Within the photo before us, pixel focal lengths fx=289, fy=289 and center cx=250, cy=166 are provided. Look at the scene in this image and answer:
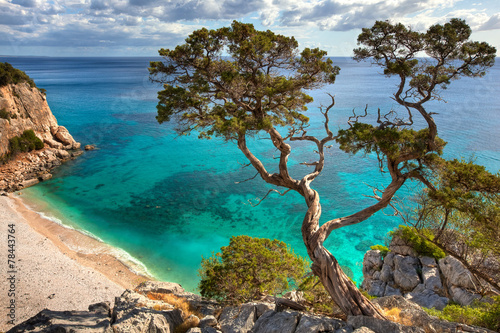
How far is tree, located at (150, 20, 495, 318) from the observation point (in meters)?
9.77

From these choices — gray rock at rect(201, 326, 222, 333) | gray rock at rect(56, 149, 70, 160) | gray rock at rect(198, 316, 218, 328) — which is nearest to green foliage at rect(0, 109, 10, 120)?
gray rock at rect(56, 149, 70, 160)

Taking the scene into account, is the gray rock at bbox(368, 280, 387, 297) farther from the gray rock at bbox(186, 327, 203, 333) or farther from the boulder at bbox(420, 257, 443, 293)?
the gray rock at bbox(186, 327, 203, 333)

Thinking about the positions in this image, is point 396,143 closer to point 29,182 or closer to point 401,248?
point 401,248

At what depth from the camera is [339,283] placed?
9.28 metres

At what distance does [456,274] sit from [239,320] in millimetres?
13238

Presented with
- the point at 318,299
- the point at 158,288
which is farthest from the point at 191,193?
the point at 318,299

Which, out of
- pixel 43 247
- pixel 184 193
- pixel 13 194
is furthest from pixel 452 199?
pixel 13 194

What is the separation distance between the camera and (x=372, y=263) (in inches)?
768

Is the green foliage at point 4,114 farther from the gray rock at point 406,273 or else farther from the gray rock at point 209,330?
the gray rock at point 406,273

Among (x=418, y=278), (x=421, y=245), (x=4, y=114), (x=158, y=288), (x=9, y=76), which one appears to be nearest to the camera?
(x=158, y=288)

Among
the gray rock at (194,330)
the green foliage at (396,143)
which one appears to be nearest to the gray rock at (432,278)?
the green foliage at (396,143)

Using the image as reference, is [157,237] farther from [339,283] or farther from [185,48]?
[339,283]

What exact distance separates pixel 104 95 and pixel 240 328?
10603 centimetres

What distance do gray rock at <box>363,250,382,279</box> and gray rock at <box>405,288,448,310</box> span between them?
113 inches
